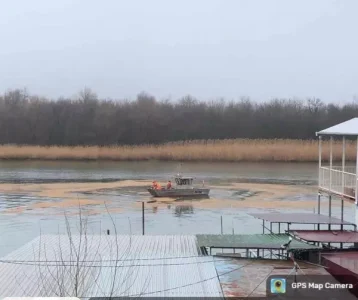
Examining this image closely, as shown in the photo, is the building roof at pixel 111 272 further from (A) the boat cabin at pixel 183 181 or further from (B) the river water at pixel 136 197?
(A) the boat cabin at pixel 183 181

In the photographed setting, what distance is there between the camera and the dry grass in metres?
41.8

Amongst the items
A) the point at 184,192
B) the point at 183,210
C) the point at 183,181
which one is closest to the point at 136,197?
the point at 184,192

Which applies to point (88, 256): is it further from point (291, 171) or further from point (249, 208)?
point (291, 171)

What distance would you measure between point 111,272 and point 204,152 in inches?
1441

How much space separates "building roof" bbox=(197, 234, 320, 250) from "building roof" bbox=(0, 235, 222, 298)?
336 mm

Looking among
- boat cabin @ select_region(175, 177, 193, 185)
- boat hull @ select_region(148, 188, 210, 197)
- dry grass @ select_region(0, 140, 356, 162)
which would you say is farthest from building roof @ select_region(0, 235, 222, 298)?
dry grass @ select_region(0, 140, 356, 162)

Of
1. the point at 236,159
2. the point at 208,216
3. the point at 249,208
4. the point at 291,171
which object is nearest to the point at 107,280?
the point at 208,216

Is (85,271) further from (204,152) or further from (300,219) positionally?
(204,152)

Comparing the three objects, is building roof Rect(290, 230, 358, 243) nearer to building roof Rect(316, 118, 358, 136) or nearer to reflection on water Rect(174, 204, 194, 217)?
building roof Rect(316, 118, 358, 136)

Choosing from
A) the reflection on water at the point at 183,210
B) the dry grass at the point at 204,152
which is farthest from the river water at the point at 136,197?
the dry grass at the point at 204,152

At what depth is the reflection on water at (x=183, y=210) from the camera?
20.8 metres

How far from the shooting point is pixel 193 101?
233 feet

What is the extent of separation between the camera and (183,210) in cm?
2161

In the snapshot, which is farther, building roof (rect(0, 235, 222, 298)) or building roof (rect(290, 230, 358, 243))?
building roof (rect(290, 230, 358, 243))
